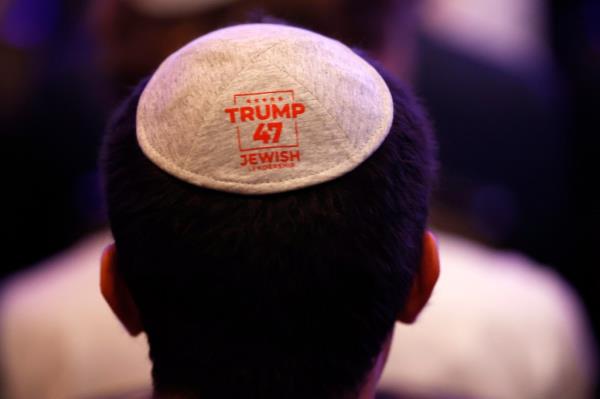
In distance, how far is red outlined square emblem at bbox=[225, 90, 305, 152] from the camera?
68 centimetres

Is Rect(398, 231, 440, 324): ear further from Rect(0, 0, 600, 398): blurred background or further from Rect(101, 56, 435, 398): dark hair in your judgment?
Rect(0, 0, 600, 398): blurred background

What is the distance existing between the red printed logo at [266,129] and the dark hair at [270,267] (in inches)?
1.3

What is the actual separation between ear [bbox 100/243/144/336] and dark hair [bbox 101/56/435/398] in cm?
2

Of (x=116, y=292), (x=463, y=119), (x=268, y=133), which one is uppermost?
(x=268, y=133)

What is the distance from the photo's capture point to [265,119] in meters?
0.68

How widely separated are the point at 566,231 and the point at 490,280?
1.49m

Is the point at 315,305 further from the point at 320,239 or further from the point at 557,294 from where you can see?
the point at 557,294

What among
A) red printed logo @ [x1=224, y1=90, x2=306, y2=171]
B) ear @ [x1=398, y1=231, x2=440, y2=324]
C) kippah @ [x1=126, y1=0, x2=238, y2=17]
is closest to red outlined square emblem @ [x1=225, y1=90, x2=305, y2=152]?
red printed logo @ [x1=224, y1=90, x2=306, y2=171]

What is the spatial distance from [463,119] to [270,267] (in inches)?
67.3

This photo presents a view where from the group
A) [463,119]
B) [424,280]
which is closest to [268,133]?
[424,280]

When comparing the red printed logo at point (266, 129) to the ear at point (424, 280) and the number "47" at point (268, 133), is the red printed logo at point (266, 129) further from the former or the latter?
the ear at point (424, 280)

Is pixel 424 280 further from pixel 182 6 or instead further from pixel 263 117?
pixel 182 6

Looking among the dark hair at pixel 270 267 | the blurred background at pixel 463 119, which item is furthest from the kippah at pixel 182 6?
the dark hair at pixel 270 267

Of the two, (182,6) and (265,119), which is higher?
(265,119)
